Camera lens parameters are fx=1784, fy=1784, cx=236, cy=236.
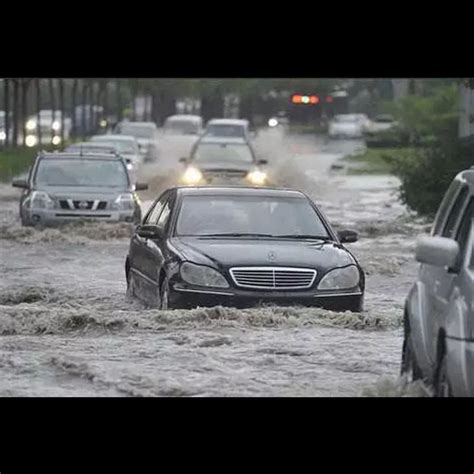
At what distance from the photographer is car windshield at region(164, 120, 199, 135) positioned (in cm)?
3298

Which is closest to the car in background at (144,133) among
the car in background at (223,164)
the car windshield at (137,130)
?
the car windshield at (137,130)

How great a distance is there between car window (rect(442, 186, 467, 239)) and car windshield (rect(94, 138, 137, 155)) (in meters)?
18.1

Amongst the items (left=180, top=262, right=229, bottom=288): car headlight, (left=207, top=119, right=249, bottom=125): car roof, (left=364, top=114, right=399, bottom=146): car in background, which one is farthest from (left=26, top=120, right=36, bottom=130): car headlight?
(left=180, top=262, right=229, bottom=288): car headlight

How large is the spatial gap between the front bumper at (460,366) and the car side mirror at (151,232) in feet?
19.2

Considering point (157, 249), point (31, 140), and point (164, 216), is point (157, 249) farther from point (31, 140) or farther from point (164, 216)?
point (31, 140)

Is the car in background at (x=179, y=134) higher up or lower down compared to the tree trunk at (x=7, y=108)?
lower down

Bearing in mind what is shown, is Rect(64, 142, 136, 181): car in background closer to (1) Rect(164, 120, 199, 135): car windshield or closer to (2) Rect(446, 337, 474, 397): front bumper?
(1) Rect(164, 120, 199, 135): car windshield

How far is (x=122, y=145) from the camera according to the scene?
3120 cm

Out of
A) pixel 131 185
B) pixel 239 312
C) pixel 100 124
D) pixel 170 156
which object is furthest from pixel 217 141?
pixel 239 312

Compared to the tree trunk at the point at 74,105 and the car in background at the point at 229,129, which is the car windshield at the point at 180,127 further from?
the tree trunk at the point at 74,105

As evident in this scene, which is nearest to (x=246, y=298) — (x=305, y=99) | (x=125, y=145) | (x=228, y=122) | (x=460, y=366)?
(x=460, y=366)

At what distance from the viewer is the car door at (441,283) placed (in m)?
10.8

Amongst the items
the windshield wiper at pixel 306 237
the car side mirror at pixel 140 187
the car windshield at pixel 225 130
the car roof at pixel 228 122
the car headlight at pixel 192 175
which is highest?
the windshield wiper at pixel 306 237
